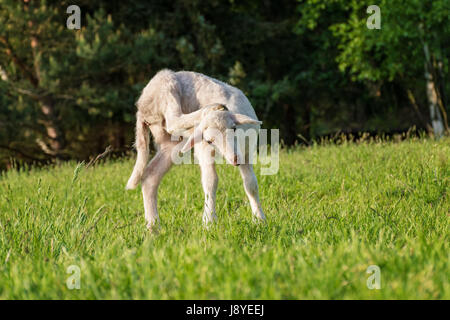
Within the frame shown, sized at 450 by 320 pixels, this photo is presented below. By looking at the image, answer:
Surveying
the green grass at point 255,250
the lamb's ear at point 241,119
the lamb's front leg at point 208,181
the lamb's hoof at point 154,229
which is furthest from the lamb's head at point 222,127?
the lamb's hoof at point 154,229

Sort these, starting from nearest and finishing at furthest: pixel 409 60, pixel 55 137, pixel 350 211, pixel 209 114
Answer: pixel 209 114
pixel 350 211
pixel 55 137
pixel 409 60

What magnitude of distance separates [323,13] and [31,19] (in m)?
11.0

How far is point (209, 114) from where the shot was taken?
3.64 meters

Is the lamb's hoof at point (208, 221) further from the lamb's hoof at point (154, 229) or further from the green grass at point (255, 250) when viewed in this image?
the lamb's hoof at point (154, 229)

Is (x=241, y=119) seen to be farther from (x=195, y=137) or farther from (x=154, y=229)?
(x=154, y=229)

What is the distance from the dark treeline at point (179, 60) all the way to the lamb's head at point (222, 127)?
345 inches

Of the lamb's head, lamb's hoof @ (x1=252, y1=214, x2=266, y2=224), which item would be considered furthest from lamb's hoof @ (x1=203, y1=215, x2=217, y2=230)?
the lamb's head

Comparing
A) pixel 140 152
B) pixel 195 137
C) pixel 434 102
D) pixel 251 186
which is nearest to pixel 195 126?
pixel 195 137

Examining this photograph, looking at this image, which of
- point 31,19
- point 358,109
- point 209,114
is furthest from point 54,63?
point 358,109

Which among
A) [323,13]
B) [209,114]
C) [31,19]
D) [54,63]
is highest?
[323,13]

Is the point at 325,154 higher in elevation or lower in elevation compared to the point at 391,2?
lower

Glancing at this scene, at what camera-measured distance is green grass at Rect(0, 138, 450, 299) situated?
220cm

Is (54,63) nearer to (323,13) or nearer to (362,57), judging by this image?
(362,57)
